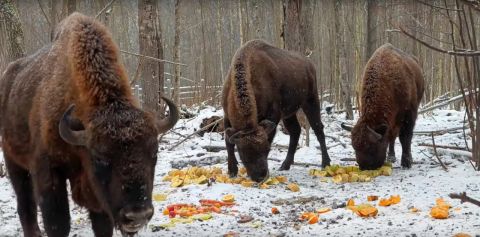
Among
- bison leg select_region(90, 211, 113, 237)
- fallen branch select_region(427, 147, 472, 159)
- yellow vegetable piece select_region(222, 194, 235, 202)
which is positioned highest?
bison leg select_region(90, 211, 113, 237)

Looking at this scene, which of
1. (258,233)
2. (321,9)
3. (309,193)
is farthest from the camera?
(321,9)

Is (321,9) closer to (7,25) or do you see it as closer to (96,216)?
(7,25)

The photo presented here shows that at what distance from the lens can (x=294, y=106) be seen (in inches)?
405

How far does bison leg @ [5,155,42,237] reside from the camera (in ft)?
19.2

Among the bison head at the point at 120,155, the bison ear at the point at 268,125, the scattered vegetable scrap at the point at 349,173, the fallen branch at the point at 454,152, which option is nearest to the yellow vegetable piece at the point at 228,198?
the bison ear at the point at 268,125

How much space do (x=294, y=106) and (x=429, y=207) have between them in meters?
4.05

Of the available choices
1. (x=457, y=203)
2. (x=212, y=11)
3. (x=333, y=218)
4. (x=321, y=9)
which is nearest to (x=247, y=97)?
(x=333, y=218)

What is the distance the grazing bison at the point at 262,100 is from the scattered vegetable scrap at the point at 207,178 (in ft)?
0.52

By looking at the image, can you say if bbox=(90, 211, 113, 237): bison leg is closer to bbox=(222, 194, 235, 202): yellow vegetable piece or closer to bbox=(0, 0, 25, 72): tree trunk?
bbox=(222, 194, 235, 202): yellow vegetable piece

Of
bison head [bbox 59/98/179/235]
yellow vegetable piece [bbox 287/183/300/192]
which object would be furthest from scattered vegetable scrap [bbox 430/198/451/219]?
bison head [bbox 59/98/179/235]

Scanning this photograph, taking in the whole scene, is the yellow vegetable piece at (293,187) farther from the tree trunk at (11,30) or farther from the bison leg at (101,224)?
the tree trunk at (11,30)

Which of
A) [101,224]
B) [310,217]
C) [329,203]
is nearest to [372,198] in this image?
[329,203]

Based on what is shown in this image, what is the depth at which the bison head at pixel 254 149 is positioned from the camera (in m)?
8.55

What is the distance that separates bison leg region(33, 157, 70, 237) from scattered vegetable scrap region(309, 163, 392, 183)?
4913 mm
